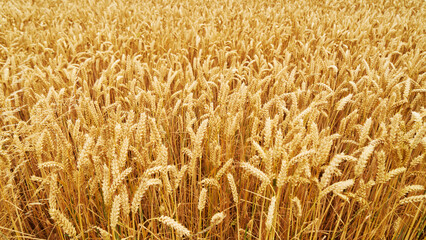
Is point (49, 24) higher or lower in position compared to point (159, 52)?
higher

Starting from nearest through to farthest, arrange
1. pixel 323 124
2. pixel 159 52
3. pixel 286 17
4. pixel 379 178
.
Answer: pixel 379 178 < pixel 323 124 < pixel 159 52 < pixel 286 17

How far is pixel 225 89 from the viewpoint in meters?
1.46

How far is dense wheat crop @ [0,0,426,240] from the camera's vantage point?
→ 0.97 metres

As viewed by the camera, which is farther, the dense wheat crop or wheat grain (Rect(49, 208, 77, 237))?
the dense wheat crop

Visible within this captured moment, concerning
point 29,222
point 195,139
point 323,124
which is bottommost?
point 29,222

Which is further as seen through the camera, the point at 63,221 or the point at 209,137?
the point at 209,137

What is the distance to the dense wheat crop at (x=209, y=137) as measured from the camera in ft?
3.18

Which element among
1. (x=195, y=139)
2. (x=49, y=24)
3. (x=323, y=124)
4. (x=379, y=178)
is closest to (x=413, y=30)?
(x=323, y=124)

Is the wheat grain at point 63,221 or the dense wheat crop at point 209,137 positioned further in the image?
the dense wheat crop at point 209,137

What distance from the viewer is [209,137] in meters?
1.39

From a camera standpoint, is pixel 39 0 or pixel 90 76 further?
pixel 39 0

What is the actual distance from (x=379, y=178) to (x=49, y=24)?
431 cm

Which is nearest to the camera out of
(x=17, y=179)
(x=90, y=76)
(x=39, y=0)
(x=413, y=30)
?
(x=17, y=179)

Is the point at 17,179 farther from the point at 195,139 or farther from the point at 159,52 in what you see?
the point at 159,52
